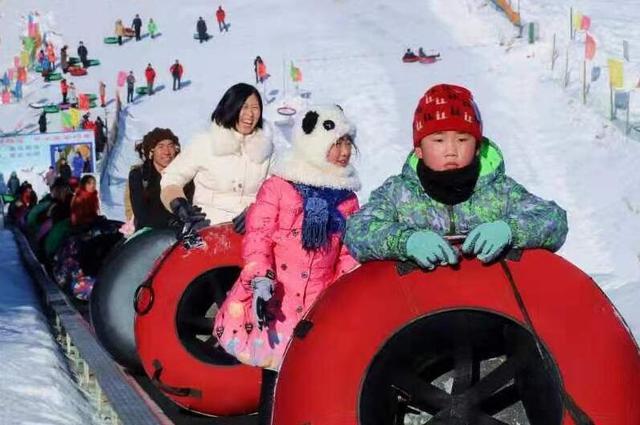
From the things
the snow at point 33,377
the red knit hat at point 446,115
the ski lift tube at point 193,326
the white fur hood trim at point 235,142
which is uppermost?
the red knit hat at point 446,115

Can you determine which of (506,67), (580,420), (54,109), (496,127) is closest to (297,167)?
(580,420)

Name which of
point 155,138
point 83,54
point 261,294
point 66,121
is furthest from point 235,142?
point 83,54

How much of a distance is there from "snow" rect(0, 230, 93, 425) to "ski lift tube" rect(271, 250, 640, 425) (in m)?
2.74

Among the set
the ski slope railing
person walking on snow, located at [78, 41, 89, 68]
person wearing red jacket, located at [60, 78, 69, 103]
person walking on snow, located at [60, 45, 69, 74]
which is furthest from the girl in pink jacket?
person walking on snow, located at [78, 41, 89, 68]

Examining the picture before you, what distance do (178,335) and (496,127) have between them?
24.5 metres

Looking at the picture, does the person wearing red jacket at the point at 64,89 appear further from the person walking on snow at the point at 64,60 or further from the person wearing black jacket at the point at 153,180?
the person wearing black jacket at the point at 153,180

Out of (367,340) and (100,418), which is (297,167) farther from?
(100,418)

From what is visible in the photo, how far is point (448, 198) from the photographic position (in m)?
3.54

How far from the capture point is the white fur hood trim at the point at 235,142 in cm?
605

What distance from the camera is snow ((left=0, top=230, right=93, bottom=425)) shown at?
585 centimetres

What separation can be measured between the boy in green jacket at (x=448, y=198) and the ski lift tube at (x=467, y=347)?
95 millimetres

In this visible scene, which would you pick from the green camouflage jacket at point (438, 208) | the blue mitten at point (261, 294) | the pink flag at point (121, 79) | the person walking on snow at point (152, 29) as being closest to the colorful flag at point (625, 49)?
the pink flag at point (121, 79)

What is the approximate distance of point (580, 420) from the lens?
3059mm

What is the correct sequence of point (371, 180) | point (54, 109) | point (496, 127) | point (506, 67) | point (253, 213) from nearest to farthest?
point (253, 213) → point (371, 180) → point (496, 127) → point (506, 67) → point (54, 109)
